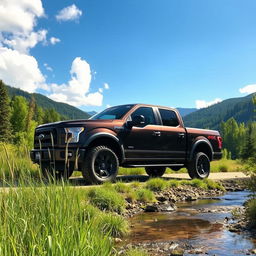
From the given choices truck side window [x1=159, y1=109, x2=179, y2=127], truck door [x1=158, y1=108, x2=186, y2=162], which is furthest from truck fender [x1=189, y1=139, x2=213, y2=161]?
truck side window [x1=159, y1=109, x2=179, y2=127]

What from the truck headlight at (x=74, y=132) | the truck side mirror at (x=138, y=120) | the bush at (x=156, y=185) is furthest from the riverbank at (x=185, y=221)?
the truck headlight at (x=74, y=132)

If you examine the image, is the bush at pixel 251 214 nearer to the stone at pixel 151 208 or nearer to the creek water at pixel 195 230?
the creek water at pixel 195 230

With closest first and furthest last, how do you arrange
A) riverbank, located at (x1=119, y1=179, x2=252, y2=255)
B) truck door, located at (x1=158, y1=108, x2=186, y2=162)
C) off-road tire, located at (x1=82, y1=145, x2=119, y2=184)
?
riverbank, located at (x1=119, y1=179, x2=252, y2=255) < off-road tire, located at (x1=82, y1=145, x2=119, y2=184) < truck door, located at (x1=158, y1=108, x2=186, y2=162)

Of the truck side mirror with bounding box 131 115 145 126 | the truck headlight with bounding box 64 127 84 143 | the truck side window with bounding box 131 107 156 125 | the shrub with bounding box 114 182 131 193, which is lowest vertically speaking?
the shrub with bounding box 114 182 131 193

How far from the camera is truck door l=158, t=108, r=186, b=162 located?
367 inches

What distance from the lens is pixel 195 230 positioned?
5.13m

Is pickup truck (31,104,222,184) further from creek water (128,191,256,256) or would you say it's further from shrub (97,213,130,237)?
creek water (128,191,256,256)

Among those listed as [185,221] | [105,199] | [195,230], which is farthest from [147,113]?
[195,230]

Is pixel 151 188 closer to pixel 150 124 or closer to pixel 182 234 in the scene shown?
pixel 150 124

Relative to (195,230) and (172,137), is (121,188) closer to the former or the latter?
(195,230)

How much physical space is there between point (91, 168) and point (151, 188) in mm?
1646

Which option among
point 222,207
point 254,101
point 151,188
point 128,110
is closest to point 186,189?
point 151,188

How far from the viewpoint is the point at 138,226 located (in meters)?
5.33

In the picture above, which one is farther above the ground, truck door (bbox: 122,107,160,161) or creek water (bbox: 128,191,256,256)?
truck door (bbox: 122,107,160,161)
